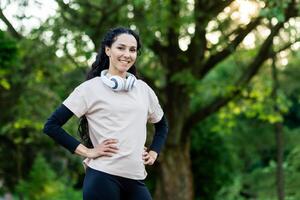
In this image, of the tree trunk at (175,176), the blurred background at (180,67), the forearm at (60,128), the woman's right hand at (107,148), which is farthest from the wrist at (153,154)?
the tree trunk at (175,176)

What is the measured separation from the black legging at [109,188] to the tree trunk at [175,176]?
946 centimetres

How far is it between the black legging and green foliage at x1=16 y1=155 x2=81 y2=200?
14.3m

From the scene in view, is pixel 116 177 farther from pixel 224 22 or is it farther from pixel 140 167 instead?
pixel 224 22

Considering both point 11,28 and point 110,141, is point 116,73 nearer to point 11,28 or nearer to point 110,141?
point 110,141

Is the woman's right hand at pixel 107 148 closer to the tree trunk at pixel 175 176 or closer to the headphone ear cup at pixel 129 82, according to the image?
the headphone ear cup at pixel 129 82

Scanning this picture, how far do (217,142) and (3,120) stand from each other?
520 cm

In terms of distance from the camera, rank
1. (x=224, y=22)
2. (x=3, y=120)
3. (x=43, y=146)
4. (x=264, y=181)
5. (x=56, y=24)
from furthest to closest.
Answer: (x=43, y=146) → (x=264, y=181) → (x=3, y=120) → (x=224, y=22) → (x=56, y=24)

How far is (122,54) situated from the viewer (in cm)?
348

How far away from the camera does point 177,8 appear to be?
11.6 m

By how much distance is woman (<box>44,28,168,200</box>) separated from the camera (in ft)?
11.0

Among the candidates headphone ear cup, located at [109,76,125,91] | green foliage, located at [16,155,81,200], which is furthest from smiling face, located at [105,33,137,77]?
green foliage, located at [16,155,81,200]

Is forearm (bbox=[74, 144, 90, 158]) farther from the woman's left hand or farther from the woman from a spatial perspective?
the woman's left hand

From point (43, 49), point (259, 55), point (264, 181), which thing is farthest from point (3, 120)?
point (264, 181)

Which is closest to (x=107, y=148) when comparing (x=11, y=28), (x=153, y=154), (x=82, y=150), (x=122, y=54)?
(x=82, y=150)
